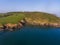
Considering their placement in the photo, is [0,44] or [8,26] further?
[8,26]

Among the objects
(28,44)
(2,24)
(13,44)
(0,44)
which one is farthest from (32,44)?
(2,24)

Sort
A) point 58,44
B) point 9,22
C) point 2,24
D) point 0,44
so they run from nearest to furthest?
A: point 0,44, point 58,44, point 2,24, point 9,22

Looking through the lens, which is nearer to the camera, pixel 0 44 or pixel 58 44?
pixel 0 44

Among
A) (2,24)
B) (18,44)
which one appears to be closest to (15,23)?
(2,24)

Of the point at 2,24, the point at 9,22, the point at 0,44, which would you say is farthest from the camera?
the point at 9,22

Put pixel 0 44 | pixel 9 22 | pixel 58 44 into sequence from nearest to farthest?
pixel 0 44 < pixel 58 44 < pixel 9 22

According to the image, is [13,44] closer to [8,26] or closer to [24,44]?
[24,44]

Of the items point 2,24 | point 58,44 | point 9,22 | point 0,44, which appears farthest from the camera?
point 9,22

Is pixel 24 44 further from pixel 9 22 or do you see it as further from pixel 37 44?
pixel 9 22
